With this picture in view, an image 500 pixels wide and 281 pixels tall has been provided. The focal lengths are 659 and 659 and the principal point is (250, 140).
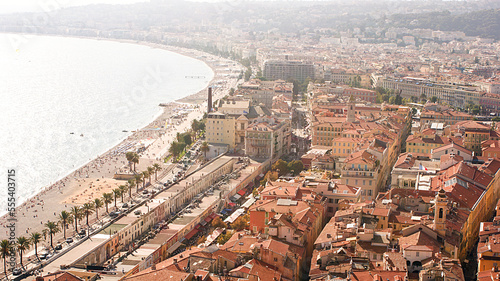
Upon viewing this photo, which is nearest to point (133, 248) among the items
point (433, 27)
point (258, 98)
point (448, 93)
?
point (258, 98)

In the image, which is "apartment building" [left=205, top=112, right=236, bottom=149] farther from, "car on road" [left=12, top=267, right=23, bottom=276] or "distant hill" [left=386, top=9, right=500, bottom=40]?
"distant hill" [left=386, top=9, right=500, bottom=40]

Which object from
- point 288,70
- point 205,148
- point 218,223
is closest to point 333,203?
point 218,223

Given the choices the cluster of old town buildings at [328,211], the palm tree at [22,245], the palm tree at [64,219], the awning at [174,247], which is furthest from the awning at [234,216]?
the palm tree at [22,245]

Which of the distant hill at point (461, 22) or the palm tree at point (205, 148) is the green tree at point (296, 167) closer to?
the palm tree at point (205, 148)

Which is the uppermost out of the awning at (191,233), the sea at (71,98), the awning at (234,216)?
the awning at (234,216)

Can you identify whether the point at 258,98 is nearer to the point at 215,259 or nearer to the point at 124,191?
the point at 124,191

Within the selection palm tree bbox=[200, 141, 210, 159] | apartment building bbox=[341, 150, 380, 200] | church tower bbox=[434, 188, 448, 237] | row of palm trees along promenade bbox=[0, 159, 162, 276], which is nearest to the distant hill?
palm tree bbox=[200, 141, 210, 159]

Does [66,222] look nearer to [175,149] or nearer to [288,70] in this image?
[175,149]
